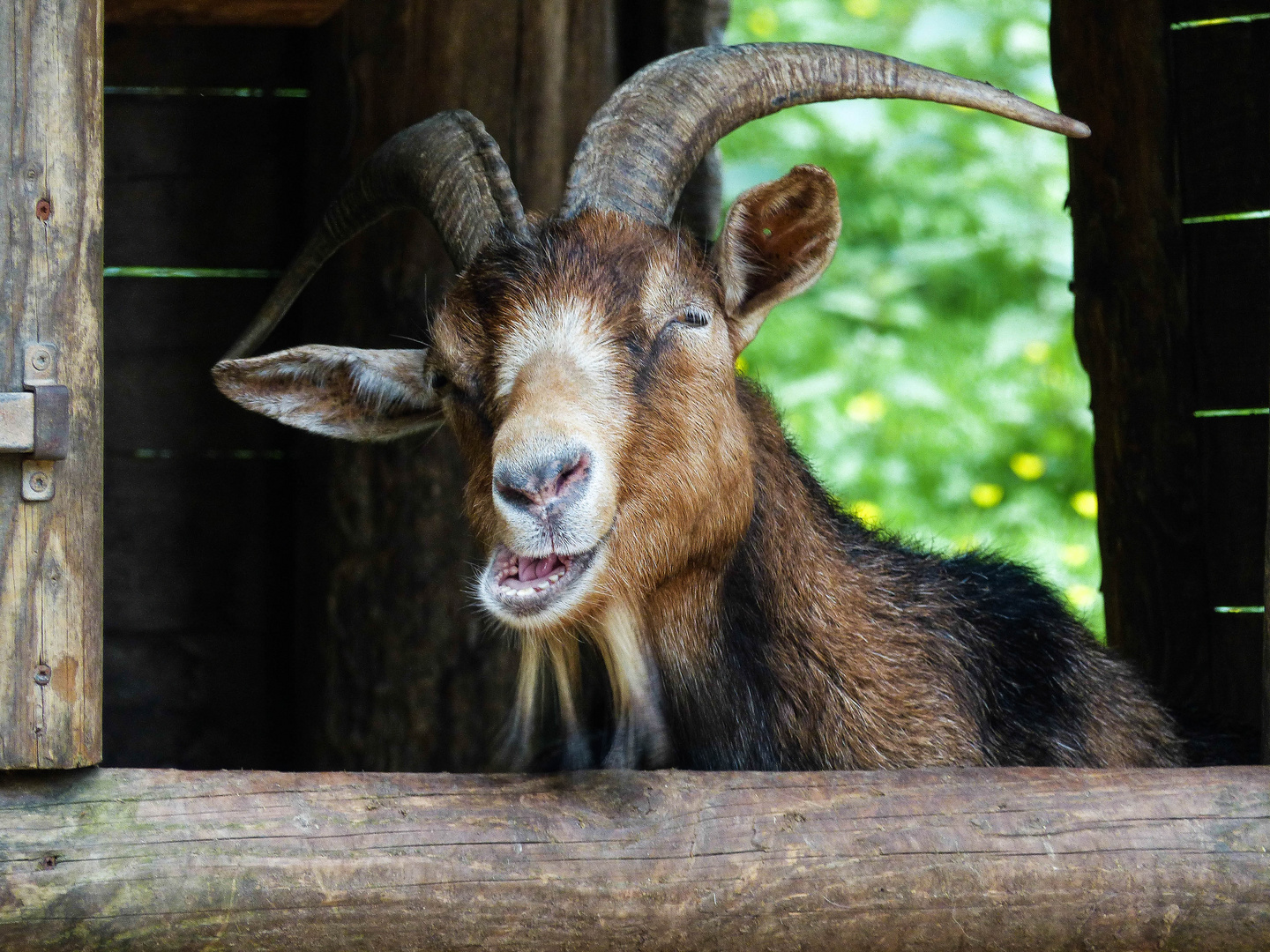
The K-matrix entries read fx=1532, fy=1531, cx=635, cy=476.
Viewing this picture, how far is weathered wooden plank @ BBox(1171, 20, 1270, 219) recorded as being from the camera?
4895 millimetres

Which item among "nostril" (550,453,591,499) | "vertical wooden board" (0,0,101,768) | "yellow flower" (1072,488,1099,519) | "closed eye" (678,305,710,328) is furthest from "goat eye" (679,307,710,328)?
"yellow flower" (1072,488,1099,519)

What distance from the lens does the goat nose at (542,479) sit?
9.55ft

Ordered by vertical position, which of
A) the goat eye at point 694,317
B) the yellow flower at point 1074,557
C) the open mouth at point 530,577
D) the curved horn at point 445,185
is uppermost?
the curved horn at point 445,185

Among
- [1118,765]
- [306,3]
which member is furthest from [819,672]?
[306,3]

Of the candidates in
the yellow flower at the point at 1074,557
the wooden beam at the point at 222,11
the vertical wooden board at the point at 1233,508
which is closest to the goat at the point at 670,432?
the wooden beam at the point at 222,11

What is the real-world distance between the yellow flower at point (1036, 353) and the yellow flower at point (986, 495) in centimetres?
108

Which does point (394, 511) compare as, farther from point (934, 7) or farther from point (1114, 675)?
point (934, 7)

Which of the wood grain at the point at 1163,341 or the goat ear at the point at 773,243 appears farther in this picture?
the wood grain at the point at 1163,341

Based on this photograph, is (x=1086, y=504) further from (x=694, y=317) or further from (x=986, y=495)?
(x=694, y=317)

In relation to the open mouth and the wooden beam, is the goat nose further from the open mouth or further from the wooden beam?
the wooden beam

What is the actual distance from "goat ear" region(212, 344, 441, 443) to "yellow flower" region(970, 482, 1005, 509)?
672cm

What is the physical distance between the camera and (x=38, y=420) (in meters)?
2.78

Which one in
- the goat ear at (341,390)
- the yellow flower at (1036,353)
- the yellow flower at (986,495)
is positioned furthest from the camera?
the yellow flower at (1036,353)

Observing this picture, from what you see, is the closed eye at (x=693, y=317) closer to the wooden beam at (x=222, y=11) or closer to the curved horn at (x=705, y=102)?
the curved horn at (x=705, y=102)
